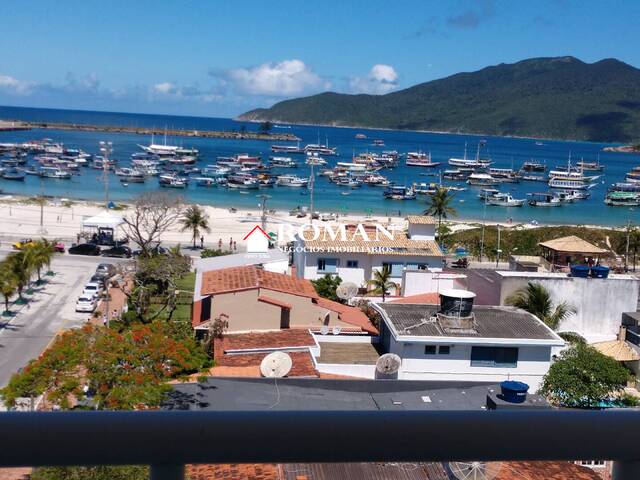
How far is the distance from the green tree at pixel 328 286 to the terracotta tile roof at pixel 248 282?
8.63 feet

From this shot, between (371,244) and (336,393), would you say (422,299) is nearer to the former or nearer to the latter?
(371,244)

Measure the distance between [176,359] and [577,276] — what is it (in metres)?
11.7

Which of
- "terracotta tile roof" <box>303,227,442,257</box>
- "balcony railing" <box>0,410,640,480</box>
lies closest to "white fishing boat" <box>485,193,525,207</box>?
"terracotta tile roof" <box>303,227,442,257</box>

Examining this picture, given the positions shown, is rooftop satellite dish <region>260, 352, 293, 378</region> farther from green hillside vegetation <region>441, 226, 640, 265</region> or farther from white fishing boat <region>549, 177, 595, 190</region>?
white fishing boat <region>549, 177, 595, 190</region>

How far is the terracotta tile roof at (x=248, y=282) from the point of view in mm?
16656

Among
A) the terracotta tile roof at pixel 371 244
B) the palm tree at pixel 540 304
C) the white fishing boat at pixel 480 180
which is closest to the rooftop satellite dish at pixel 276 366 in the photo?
the palm tree at pixel 540 304

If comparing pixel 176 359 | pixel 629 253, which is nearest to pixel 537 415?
pixel 176 359

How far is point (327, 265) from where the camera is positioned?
78.0 feet

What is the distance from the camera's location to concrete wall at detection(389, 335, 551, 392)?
46.8 ft

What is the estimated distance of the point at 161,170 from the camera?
78750 millimetres

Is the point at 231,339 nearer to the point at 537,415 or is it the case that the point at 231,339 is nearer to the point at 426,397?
the point at 426,397

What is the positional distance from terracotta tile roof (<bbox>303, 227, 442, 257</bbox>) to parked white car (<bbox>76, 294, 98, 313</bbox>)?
6943 mm

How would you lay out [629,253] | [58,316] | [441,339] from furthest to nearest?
[629,253] < [58,316] < [441,339]

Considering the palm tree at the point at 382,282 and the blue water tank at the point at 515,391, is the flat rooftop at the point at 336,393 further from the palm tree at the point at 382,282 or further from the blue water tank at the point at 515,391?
the palm tree at the point at 382,282
